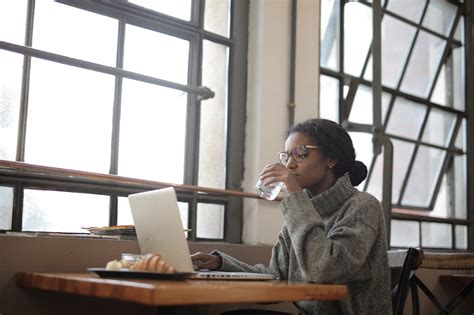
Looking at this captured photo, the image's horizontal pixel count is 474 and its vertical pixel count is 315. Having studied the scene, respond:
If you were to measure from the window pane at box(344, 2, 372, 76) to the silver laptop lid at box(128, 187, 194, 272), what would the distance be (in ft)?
6.73

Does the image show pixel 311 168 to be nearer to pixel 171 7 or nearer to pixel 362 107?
pixel 171 7

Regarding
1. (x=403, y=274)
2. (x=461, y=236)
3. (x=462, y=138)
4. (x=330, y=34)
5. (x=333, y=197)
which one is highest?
(x=330, y=34)

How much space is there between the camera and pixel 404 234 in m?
3.87

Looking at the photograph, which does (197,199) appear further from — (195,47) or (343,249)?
(343,249)

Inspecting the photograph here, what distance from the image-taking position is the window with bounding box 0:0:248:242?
2326 millimetres

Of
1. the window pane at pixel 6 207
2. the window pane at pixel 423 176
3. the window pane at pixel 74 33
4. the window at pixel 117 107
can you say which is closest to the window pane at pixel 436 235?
the window pane at pixel 423 176

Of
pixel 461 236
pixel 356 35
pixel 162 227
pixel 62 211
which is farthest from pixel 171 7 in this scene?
pixel 461 236

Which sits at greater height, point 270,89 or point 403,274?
point 270,89

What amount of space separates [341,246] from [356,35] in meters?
2.15

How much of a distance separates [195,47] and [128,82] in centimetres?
39

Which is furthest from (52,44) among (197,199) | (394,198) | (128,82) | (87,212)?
(394,198)

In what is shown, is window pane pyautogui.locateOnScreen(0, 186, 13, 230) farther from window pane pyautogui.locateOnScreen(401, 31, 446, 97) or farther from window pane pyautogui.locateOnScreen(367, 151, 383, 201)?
window pane pyautogui.locateOnScreen(401, 31, 446, 97)

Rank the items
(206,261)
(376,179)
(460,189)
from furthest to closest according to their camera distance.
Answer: (460,189)
(376,179)
(206,261)

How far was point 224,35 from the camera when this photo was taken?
301 centimetres
